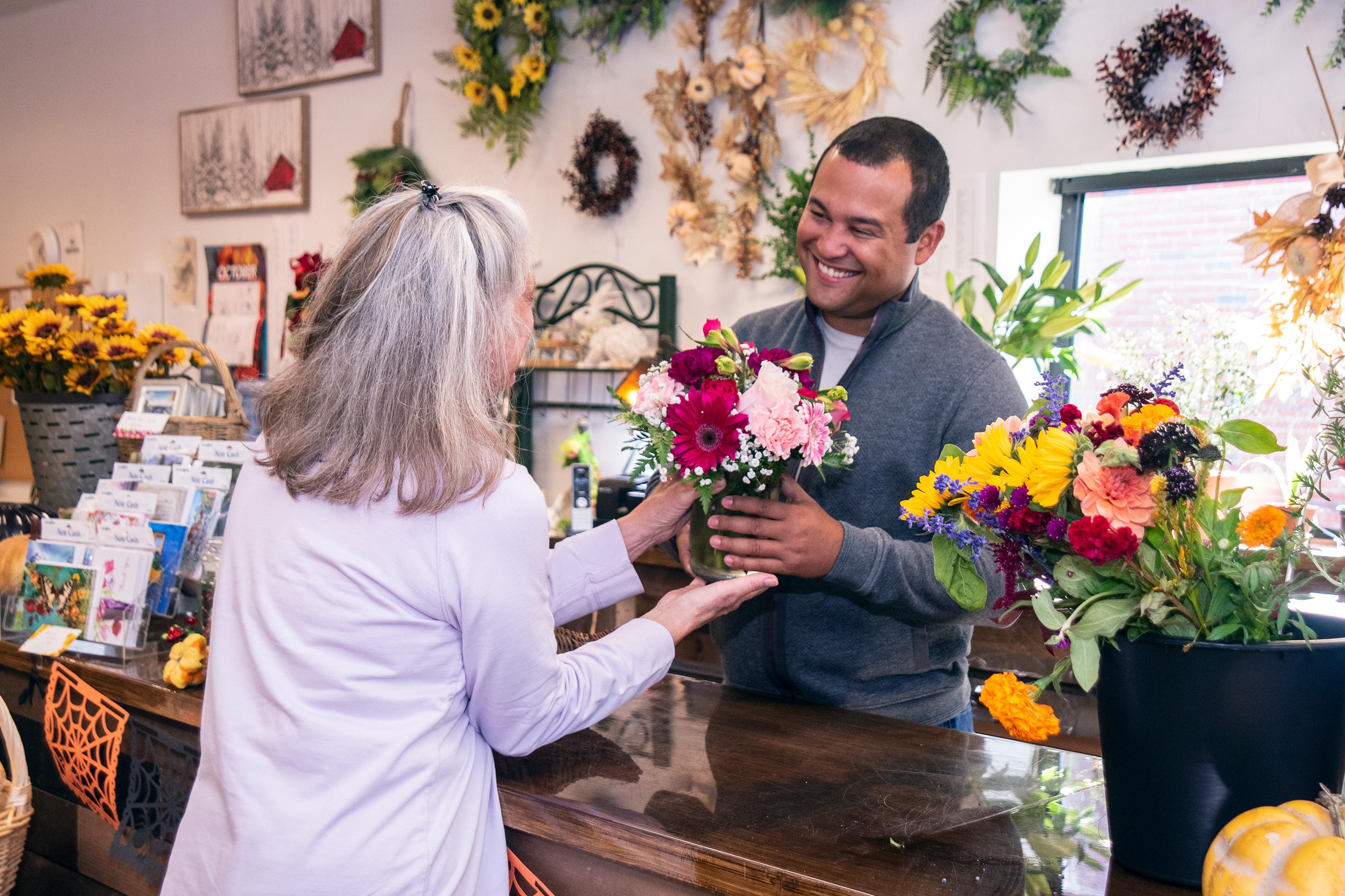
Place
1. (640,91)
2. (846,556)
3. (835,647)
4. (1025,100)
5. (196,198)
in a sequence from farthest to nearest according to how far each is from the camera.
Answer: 1. (196,198)
2. (640,91)
3. (1025,100)
4. (835,647)
5. (846,556)

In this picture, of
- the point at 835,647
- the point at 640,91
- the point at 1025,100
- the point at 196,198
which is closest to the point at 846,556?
the point at 835,647

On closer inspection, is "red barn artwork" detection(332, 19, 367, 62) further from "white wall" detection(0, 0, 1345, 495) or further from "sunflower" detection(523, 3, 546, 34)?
"sunflower" detection(523, 3, 546, 34)

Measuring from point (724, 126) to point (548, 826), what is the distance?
2844 millimetres

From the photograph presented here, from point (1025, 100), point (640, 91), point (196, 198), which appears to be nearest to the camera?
point (1025, 100)

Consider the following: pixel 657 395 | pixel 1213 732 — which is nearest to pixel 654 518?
pixel 657 395

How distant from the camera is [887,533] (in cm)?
162

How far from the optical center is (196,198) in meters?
4.96

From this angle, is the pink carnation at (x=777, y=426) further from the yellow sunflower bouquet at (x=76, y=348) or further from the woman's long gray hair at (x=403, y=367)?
the yellow sunflower bouquet at (x=76, y=348)

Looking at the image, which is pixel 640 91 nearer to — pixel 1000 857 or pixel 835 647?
pixel 835 647

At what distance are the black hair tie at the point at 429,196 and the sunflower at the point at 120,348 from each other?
6.02 ft

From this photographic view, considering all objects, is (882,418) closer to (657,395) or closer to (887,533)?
(887,533)

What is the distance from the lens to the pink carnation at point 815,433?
1367mm

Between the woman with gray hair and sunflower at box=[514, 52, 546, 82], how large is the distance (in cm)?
293

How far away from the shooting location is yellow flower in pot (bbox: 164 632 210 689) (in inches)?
63.4
